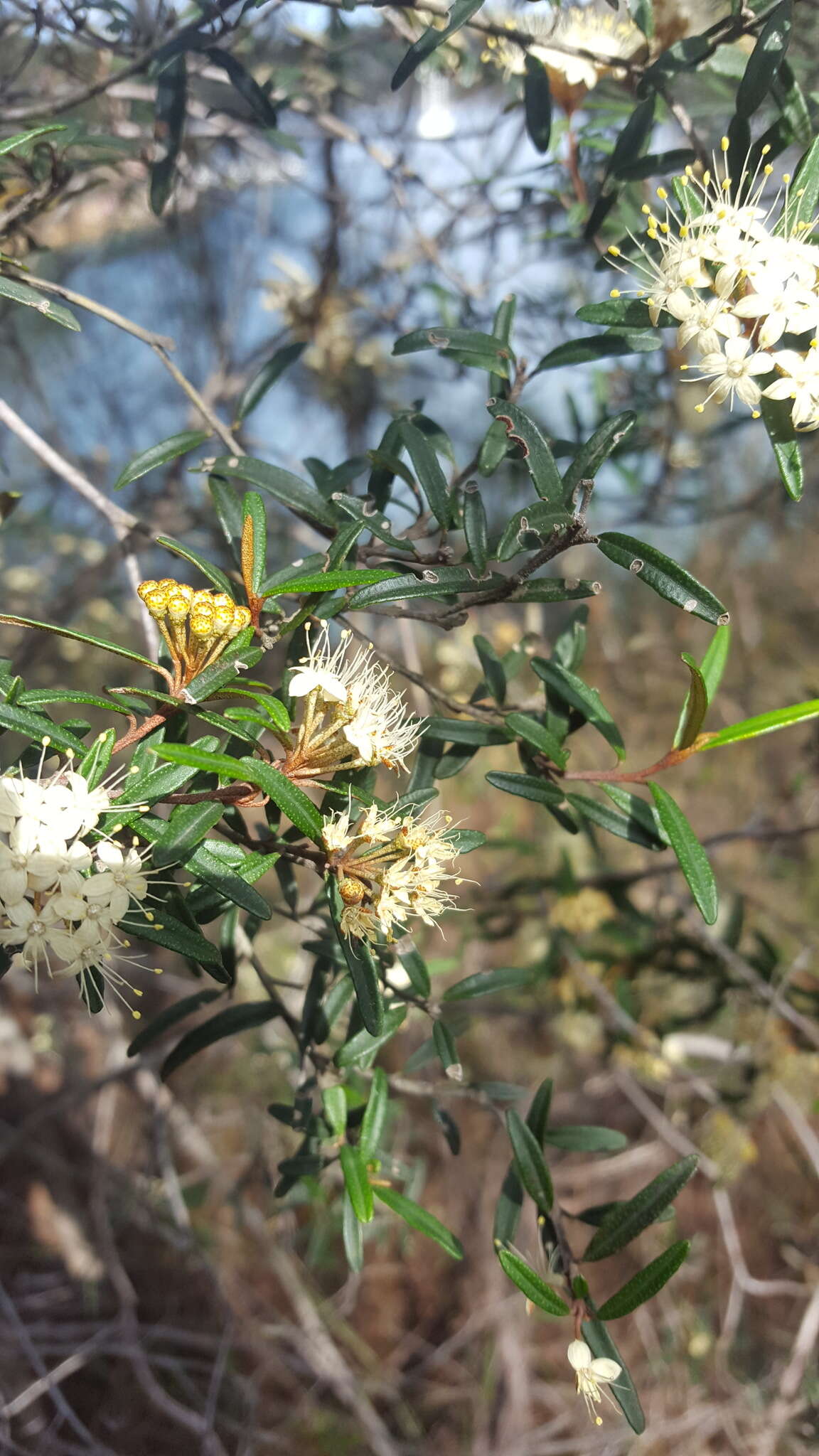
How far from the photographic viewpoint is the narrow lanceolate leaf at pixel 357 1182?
2.94 feet

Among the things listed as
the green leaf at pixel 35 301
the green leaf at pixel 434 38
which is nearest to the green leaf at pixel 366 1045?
the green leaf at pixel 35 301

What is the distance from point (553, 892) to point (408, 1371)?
1.46 meters

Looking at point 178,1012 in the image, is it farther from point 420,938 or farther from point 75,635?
point 420,938

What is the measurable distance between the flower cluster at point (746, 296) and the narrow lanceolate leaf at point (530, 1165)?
2.57 ft

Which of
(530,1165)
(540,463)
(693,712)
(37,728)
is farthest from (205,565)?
(530,1165)

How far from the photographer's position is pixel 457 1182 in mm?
2600

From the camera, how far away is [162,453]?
41.8 inches

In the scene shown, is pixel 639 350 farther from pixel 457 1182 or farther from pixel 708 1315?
pixel 708 1315

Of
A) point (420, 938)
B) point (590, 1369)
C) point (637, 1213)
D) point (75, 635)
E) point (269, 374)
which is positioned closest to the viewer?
point (75, 635)

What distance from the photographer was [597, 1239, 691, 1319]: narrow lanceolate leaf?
30.8 inches

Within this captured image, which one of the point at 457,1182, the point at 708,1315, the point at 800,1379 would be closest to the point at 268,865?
the point at 800,1379

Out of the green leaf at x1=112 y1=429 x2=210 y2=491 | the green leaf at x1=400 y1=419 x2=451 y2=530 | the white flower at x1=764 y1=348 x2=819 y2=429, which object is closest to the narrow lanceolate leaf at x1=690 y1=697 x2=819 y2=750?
the white flower at x1=764 y1=348 x2=819 y2=429

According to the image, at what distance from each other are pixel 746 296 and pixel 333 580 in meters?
0.48

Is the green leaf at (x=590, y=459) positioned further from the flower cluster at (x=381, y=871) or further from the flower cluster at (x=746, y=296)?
the flower cluster at (x=381, y=871)
